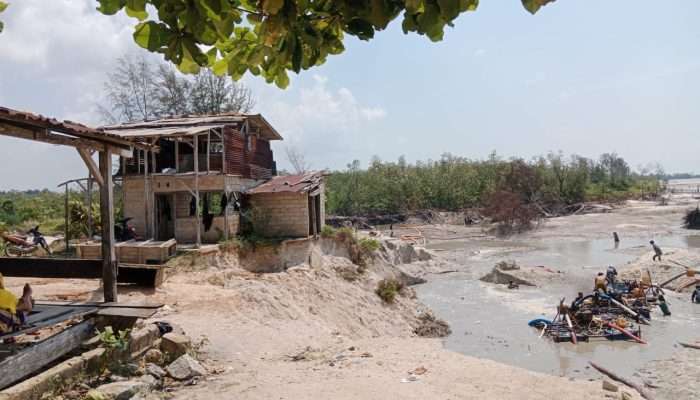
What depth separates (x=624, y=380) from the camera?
1066 cm

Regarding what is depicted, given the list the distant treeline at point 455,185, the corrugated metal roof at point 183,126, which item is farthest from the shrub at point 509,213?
the corrugated metal roof at point 183,126

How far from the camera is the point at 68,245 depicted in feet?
56.2

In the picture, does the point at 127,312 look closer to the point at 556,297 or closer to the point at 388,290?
the point at 388,290

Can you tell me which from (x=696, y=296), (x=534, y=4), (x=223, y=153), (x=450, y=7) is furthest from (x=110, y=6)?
(x=696, y=296)

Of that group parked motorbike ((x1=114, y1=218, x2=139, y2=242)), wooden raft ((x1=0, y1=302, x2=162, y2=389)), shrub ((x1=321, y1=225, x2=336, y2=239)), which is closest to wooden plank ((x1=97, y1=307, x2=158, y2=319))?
wooden raft ((x1=0, y1=302, x2=162, y2=389))

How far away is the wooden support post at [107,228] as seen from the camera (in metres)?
7.59

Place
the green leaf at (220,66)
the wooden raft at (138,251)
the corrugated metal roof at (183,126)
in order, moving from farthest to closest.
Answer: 1. the corrugated metal roof at (183,126)
2. the wooden raft at (138,251)
3. the green leaf at (220,66)

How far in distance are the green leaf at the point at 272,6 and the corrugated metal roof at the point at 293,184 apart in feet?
53.0

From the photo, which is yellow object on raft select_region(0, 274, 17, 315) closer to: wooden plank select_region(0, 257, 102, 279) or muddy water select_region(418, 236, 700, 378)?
wooden plank select_region(0, 257, 102, 279)

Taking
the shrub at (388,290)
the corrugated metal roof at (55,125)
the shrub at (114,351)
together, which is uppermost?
the corrugated metal roof at (55,125)

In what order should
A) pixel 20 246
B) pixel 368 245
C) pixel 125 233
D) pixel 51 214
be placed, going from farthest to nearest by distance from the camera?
pixel 51 214 → pixel 368 245 → pixel 125 233 → pixel 20 246

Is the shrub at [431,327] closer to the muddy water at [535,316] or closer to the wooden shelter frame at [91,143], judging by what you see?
the muddy water at [535,316]

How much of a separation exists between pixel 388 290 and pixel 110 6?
1508cm

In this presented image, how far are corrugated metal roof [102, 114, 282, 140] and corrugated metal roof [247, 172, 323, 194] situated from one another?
254 cm
